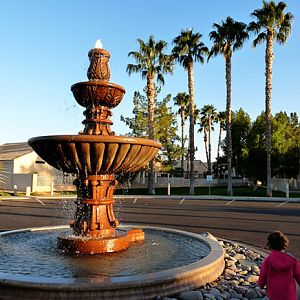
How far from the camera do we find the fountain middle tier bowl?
6.15 meters

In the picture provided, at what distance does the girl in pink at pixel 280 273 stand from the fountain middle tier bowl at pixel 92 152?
126 inches

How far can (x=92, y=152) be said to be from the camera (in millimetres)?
6281

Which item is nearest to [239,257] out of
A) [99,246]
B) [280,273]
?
[99,246]

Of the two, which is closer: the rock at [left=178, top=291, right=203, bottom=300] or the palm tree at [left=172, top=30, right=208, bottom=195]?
the rock at [left=178, top=291, right=203, bottom=300]

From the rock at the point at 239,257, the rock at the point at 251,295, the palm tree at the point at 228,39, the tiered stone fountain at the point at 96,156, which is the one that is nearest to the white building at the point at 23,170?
the palm tree at the point at 228,39

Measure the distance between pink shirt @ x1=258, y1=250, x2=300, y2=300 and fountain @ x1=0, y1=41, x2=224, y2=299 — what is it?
4.80ft

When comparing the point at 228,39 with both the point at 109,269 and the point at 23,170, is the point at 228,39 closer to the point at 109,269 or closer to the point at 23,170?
the point at 23,170

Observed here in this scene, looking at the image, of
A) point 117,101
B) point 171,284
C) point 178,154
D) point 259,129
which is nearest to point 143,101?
point 178,154

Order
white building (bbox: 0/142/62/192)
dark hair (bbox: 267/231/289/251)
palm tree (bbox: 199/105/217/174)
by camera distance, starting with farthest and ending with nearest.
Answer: palm tree (bbox: 199/105/217/174) → white building (bbox: 0/142/62/192) → dark hair (bbox: 267/231/289/251)

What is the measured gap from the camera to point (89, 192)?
281 inches

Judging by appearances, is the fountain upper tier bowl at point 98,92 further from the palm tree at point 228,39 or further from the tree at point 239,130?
the tree at point 239,130

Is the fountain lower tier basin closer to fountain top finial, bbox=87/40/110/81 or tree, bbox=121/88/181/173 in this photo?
fountain top finial, bbox=87/40/110/81

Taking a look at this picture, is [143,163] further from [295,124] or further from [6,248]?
[295,124]

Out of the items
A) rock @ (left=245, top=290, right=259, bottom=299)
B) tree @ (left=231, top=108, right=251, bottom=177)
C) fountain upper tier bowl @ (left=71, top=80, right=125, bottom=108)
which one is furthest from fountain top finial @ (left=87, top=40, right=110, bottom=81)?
tree @ (left=231, top=108, right=251, bottom=177)
